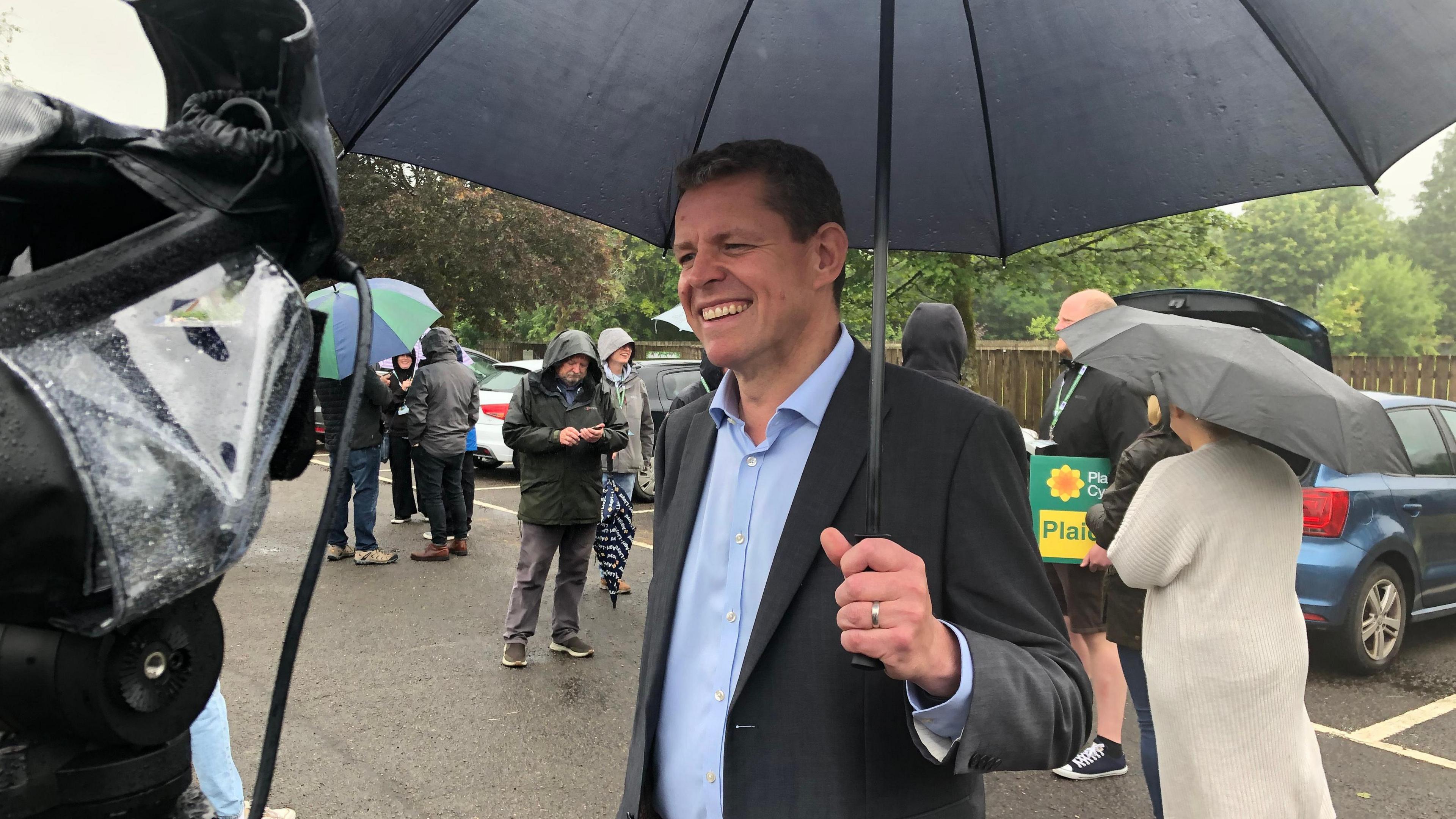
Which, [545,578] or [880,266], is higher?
[880,266]

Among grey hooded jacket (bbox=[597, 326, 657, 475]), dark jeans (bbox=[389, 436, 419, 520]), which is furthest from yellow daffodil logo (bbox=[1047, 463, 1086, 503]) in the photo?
dark jeans (bbox=[389, 436, 419, 520])

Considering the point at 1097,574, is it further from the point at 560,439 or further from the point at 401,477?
the point at 401,477

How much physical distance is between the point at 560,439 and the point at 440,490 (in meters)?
3.23

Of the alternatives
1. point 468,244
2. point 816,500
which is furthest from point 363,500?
point 468,244

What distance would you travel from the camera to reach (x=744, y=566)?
1762 mm

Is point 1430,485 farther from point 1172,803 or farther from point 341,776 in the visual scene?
point 341,776

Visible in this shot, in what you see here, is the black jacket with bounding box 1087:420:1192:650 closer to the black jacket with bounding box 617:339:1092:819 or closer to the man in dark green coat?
the black jacket with bounding box 617:339:1092:819

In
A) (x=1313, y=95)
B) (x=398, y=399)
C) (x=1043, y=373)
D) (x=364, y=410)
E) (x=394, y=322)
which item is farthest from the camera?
(x=1043, y=373)

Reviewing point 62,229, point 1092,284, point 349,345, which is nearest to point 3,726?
point 62,229

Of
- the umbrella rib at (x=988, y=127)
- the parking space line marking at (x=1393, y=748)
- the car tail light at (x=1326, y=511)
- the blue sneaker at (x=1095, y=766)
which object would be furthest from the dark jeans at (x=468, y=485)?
the umbrella rib at (x=988, y=127)

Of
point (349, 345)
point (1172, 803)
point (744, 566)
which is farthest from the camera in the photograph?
point (349, 345)

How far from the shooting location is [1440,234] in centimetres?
6694

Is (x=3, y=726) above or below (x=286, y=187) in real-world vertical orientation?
below

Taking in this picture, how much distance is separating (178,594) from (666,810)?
Result: 1.07 metres
